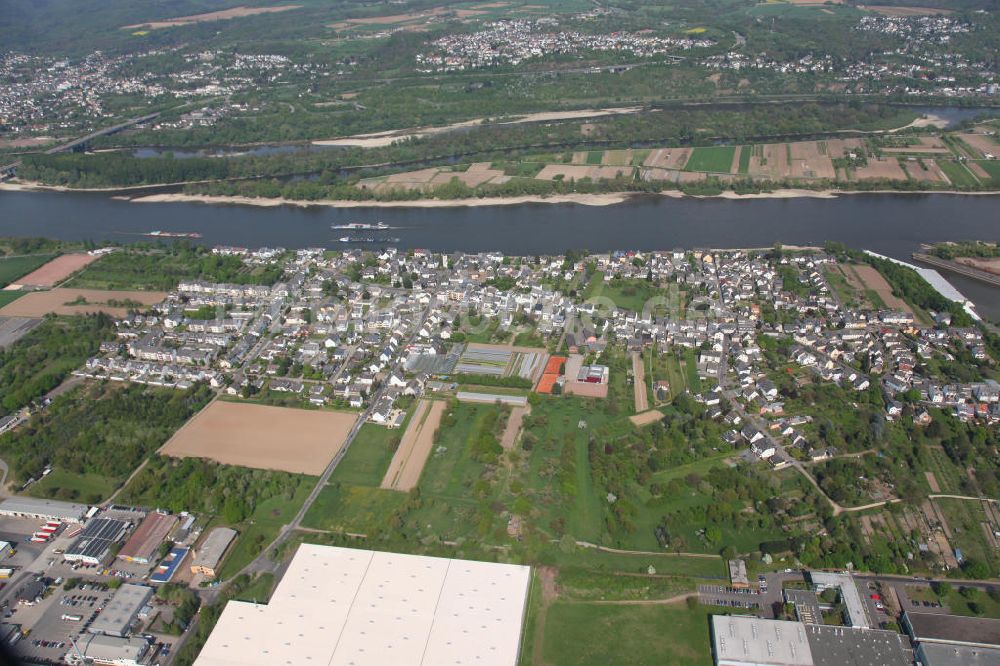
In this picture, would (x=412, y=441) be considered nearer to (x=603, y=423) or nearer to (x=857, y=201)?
(x=603, y=423)

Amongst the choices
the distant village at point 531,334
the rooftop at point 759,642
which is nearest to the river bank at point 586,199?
the distant village at point 531,334

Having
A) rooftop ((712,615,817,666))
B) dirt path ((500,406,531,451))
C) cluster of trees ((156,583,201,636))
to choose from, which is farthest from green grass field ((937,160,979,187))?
cluster of trees ((156,583,201,636))

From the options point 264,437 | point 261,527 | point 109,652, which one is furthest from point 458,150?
point 109,652

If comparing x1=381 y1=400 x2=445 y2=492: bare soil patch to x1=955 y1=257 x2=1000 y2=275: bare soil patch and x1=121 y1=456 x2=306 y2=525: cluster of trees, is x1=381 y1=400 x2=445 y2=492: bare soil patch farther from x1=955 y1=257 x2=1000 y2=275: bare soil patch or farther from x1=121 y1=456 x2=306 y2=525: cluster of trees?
x1=955 y1=257 x2=1000 y2=275: bare soil patch

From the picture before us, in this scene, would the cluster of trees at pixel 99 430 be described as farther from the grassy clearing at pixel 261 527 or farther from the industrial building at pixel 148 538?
the grassy clearing at pixel 261 527

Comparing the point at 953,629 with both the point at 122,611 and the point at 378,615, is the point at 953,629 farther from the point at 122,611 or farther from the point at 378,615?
the point at 122,611

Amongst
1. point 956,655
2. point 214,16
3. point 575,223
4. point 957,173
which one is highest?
point 214,16

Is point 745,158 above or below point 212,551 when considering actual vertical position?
below

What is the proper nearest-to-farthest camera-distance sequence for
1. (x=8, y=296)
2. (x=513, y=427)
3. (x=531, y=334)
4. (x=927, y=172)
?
(x=513, y=427)
(x=531, y=334)
(x=8, y=296)
(x=927, y=172)
